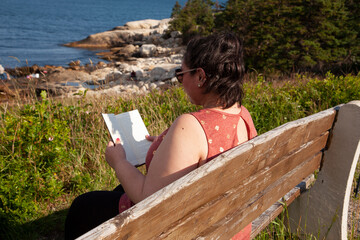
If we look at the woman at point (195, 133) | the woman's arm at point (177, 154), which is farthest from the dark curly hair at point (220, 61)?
the woman's arm at point (177, 154)

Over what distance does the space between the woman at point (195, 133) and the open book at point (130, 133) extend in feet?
0.28

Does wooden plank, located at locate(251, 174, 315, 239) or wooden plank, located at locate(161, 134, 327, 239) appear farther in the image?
wooden plank, located at locate(251, 174, 315, 239)

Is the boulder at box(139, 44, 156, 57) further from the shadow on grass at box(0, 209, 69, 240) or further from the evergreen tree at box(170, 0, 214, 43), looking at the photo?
the shadow on grass at box(0, 209, 69, 240)

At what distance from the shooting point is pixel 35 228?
2.81m

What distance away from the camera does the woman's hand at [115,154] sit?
168 cm

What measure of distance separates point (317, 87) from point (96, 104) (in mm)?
3530

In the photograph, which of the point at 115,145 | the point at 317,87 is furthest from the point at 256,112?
the point at 115,145

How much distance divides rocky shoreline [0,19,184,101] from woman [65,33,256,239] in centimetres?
376

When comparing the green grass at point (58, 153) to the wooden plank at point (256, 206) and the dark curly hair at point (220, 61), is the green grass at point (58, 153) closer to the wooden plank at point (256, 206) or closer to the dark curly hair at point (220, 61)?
the wooden plank at point (256, 206)

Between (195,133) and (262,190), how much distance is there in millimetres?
478

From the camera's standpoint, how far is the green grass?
9.16 ft

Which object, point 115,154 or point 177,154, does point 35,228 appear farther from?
point 177,154

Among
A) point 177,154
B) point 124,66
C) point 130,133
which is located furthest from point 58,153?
point 124,66

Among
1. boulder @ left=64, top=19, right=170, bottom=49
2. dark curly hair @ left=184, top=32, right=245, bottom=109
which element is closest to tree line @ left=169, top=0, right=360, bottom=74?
dark curly hair @ left=184, top=32, right=245, bottom=109
